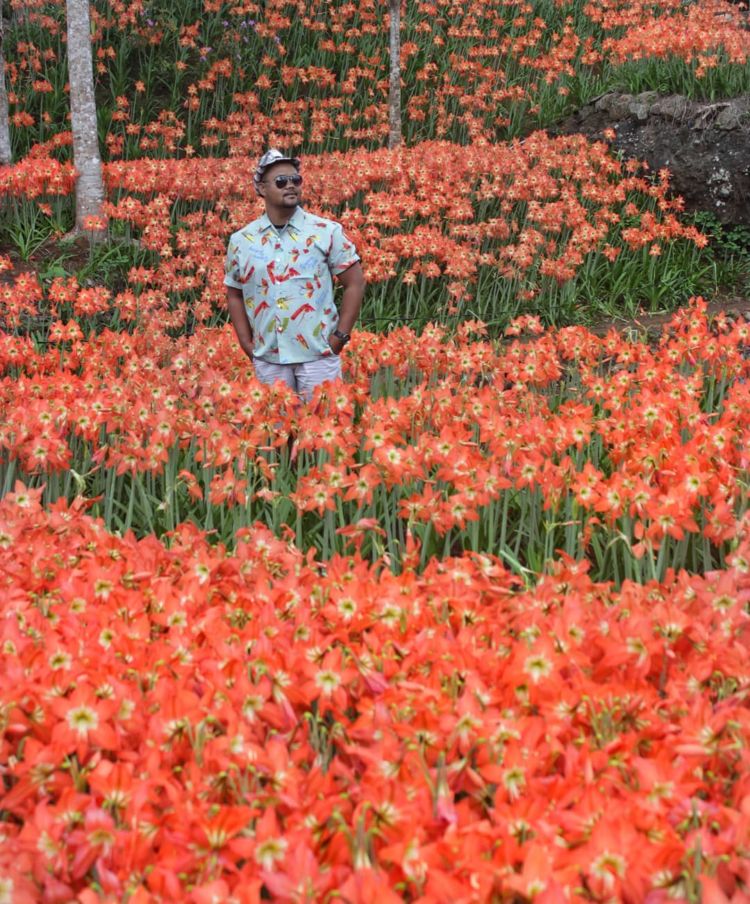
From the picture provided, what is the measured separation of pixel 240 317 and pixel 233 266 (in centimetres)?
28

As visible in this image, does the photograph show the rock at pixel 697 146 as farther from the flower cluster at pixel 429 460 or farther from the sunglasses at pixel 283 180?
the sunglasses at pixel 283 180

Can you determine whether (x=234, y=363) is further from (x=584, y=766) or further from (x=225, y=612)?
(x=584, y=766)

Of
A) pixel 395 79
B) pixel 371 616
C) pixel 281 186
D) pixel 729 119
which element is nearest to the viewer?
pixel 371 616

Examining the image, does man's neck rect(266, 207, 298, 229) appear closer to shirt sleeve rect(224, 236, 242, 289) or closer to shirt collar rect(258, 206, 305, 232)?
shirt collar rect(258, 206, 305, 232)

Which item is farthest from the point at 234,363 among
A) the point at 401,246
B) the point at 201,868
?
the point at 201,868

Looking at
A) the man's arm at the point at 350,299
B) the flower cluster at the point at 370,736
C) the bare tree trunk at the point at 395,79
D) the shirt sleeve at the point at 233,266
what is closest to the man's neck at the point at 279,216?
the shirt sleeve at the point at 233,266

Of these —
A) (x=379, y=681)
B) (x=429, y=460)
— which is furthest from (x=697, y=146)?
(x=379, y=681)

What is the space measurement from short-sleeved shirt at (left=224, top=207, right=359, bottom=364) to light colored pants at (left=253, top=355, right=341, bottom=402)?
5 centimetres

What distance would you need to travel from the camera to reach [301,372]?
4.75m

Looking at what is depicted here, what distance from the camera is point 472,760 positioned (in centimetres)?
186

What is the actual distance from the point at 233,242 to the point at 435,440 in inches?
76.8

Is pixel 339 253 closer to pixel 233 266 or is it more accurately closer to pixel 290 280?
pixel 290 280

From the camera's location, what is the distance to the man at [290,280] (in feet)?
14.9

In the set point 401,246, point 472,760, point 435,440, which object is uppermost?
point 401,246
